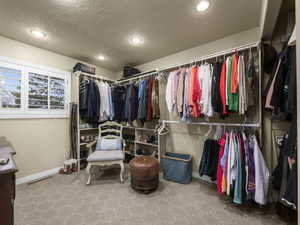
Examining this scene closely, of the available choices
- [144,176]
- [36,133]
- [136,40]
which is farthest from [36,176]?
[136,40]

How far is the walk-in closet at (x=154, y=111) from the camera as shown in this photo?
4.74 feet

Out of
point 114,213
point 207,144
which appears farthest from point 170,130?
point 114,213

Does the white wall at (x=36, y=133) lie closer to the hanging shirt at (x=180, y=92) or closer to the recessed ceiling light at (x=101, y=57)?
the recessed ceiling light at (x=101, y=57)

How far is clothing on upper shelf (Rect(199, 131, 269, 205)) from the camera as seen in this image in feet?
4.78

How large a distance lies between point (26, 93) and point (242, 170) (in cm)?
337

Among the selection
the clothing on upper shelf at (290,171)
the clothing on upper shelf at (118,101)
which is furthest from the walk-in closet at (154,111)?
the clothing on upper shelf at (118,101)

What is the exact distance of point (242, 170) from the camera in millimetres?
1539

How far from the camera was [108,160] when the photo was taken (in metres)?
2.17

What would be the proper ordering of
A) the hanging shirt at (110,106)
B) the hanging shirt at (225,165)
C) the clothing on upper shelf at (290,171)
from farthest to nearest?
the hanging shirt at (110,106) < the hanging shirt at (225,165) < the clothing on upper shelf at (290,171)

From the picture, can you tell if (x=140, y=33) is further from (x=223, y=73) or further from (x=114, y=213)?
(x=114, y=213)

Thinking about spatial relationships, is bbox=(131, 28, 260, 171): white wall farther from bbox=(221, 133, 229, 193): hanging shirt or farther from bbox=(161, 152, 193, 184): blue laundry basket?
bbox=(221, 133, 229, 193): hanging shirt

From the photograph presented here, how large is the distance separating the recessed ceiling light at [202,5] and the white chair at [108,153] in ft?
7.44

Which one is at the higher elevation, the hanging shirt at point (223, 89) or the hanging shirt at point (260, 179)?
the hanging shirt at point (223, 89)

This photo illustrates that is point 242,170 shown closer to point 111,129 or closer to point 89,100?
point 111,129
